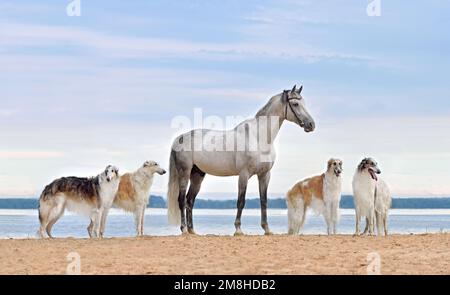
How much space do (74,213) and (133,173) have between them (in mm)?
1597

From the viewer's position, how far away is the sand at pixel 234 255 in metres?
12.3

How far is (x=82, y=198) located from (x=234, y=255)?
5686 millimetres

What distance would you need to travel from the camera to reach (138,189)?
18.3m

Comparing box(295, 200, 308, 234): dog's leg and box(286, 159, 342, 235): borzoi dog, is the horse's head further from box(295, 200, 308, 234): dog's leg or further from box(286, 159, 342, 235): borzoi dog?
box(295, 200, 308, 234): dog's leg

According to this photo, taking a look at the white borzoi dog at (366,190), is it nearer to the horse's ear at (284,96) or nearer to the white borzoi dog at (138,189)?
the horse's ear at (284,96)

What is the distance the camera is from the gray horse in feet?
53.3

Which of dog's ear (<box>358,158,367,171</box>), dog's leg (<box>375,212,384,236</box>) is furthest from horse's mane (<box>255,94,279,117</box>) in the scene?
dog's leg (<box>375,212,384,236</box>)

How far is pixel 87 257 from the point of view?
44.2 ft

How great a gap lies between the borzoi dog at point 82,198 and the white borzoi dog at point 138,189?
46cm

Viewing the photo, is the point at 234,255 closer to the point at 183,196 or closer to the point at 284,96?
the point at 183,196

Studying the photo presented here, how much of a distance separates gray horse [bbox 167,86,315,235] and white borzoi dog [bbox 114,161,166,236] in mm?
1456

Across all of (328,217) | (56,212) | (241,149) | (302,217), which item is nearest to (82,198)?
(56,212)
